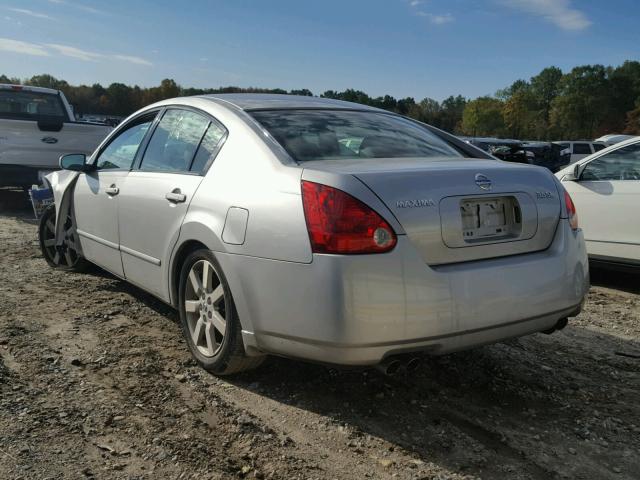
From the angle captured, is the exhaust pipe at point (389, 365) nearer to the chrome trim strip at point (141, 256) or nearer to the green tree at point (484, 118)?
the chrome trim strip at point (141, 256)

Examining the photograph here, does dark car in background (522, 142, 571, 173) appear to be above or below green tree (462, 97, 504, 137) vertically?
below

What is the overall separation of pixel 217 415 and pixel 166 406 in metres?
0.29

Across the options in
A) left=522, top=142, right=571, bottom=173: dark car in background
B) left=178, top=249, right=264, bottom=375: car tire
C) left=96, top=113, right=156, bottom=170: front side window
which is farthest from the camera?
left=522, top=142, right=571, bottom=173: dark car in background

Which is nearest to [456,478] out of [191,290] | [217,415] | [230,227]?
[217,415]

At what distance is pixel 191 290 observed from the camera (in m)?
3.63

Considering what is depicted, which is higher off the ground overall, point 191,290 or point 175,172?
point 175,172

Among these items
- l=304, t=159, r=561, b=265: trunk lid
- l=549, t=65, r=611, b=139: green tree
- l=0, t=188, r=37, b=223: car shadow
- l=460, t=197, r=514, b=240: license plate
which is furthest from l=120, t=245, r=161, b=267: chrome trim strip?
l=549, t=65, r=611, b=139: green tree

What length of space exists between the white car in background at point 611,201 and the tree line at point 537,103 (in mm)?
85224

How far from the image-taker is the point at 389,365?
283 cm

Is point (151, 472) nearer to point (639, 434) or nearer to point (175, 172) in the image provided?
point (175, 172)

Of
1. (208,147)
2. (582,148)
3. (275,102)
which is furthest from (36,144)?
(582,148)

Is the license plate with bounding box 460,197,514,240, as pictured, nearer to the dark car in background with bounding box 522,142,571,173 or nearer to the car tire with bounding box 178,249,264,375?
the car tire with bounding box 178,249,264,375

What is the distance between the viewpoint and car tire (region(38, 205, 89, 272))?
5.64 meters

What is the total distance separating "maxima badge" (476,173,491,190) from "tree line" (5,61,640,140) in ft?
291
